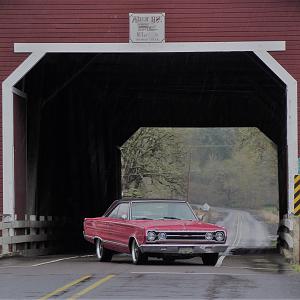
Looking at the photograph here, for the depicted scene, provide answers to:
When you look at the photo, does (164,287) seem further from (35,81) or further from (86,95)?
(86,95)

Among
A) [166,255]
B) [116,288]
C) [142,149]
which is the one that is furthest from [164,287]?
[142,149]

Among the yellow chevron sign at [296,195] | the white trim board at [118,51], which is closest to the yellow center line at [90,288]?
the yellow chevron sign at [296,195]

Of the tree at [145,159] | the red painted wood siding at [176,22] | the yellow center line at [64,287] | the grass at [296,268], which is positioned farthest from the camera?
the tree at [145,159]

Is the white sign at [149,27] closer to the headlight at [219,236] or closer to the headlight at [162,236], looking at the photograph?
the headlight at [219,236]

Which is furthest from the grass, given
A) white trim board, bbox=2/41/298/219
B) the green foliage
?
the green foliage

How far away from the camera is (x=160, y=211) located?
17.4 meters

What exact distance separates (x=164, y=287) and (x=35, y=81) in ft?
43.2

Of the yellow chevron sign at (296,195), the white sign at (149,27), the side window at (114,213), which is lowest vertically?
the side window at (114,213)

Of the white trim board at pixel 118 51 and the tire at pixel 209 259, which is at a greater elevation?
the white trim board at pixel 118 51

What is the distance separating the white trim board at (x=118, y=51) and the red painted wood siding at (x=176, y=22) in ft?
0.48

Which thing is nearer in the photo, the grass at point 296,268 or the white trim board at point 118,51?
the grass at point 296,268

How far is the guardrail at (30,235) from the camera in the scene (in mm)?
20516

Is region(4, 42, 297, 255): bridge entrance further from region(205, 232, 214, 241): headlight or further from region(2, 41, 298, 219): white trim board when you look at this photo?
region(205, 232, 214, 241): headlight

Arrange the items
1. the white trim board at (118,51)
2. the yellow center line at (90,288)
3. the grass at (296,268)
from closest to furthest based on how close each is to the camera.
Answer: the yellow center line at (90,288)
the grass at (296,268)
the white trim board at (118,51)
